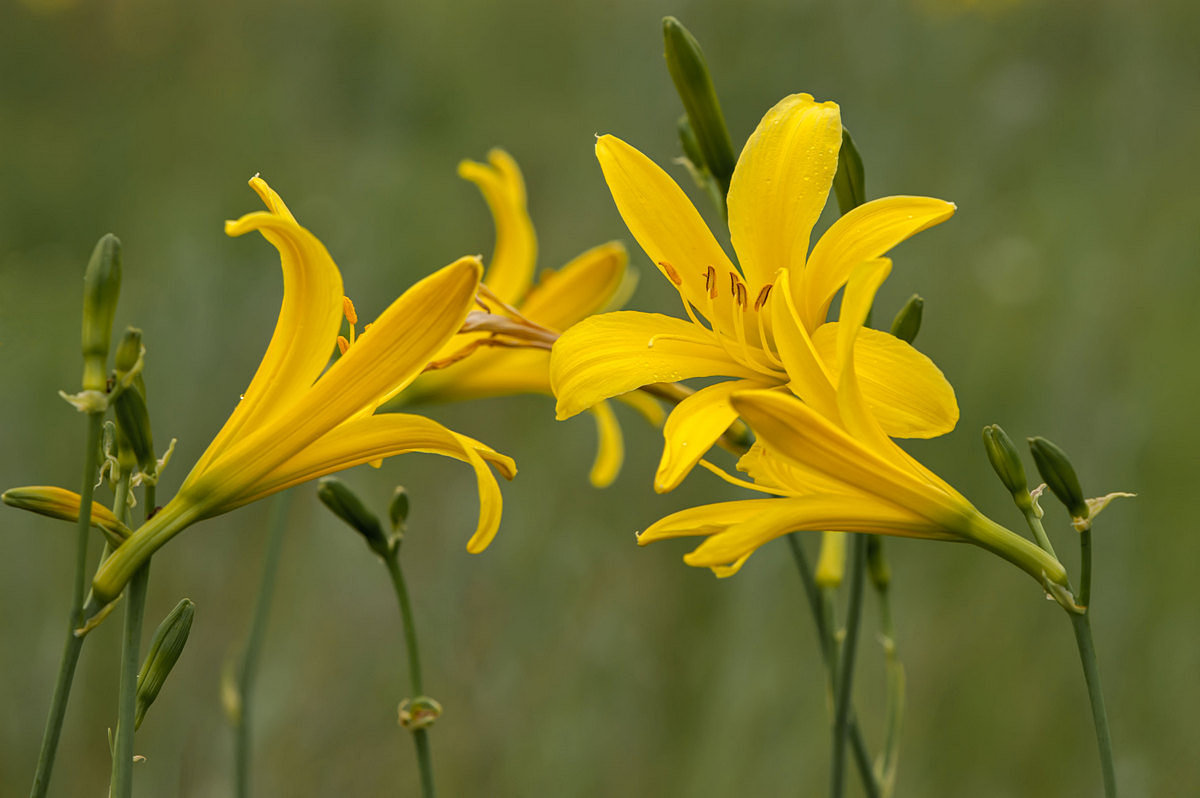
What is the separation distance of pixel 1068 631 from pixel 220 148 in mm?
3141

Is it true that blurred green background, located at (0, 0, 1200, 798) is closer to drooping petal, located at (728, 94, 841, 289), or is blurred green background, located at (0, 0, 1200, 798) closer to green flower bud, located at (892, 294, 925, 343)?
green flower bud, located at (892, 294, 925, 343)


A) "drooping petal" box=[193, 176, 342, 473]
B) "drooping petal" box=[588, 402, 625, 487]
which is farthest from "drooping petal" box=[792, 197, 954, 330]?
"drooping petal" box=[588, 402, 625, 487]

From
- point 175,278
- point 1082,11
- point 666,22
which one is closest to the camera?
point 666,22

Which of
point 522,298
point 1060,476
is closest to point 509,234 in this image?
point 522,298

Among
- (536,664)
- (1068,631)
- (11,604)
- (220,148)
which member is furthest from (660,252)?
(220,148)

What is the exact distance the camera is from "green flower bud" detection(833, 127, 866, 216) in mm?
1033

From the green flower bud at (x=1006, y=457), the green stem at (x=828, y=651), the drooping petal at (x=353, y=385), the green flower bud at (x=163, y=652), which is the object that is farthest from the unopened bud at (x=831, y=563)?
the green flower bud at (x=163, y=652)

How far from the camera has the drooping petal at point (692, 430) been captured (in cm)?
77

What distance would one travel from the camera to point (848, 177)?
1053mm

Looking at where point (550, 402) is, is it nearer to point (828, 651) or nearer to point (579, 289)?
point (579, 289)

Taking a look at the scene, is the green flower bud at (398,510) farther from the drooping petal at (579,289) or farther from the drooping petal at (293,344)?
the drooping petal at (579,289)

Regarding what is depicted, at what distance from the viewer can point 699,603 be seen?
2504mm

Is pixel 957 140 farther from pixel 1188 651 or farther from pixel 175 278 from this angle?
pixel 175 278

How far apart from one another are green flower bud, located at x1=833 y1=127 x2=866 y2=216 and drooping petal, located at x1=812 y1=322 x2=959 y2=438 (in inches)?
9.2
